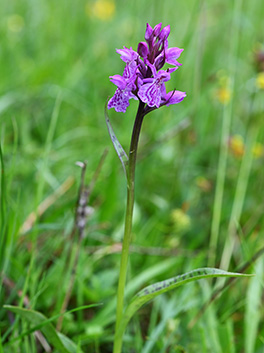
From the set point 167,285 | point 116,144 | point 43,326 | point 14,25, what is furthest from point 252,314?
point 14,25

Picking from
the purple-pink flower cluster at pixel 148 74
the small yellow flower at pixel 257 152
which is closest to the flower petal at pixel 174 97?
the purple-pink flower cluster at pixel 148 74

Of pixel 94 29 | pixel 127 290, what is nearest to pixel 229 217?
pixel 127 290

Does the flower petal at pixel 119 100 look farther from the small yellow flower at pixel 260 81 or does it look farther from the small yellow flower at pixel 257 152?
the small yellow flower at pixel 257 152

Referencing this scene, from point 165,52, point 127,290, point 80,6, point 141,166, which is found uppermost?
point 80,6

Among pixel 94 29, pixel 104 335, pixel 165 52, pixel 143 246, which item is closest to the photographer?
pixel 165 52

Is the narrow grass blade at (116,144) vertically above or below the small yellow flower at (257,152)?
below

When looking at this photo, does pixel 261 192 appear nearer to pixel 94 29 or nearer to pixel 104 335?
pixel 104 335
